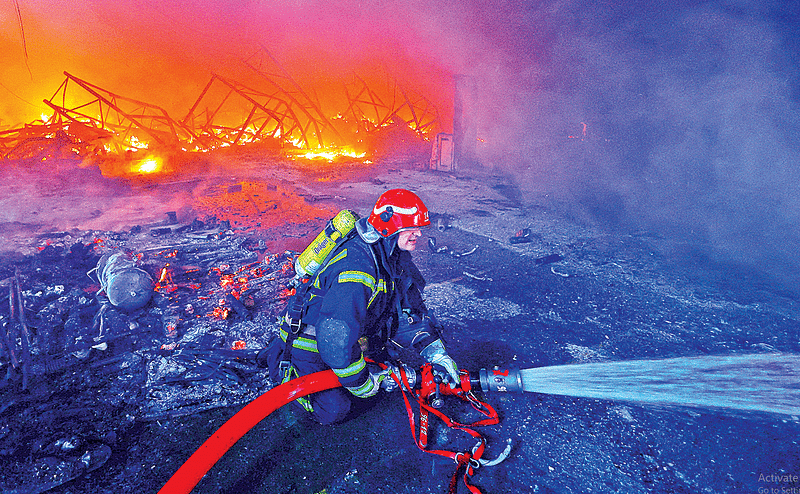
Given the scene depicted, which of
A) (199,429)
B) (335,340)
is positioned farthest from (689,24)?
(199,429)

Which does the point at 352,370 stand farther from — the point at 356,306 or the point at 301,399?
the point at 301,399

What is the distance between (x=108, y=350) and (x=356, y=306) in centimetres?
331

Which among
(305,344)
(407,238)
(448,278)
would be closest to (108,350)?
(305,344)

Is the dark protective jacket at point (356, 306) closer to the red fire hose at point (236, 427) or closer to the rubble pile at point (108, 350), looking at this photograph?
the red fire hose at point (236, 427)

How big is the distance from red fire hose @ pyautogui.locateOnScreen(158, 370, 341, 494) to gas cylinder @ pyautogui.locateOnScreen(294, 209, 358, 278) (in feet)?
2.67

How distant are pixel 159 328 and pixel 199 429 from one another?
194 cm

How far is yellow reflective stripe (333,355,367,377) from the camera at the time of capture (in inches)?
98.7

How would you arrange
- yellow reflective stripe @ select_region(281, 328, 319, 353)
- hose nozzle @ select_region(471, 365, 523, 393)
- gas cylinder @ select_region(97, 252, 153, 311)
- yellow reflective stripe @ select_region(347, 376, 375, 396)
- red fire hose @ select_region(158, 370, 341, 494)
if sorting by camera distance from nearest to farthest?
red fire hose @ select_region(158, 370, 341, 494) → yellow reflective stripe @ select_region(347, 376, 375, 396) → yellow reflective stripe @ select_region(281, 328, 319, 353) → hose nozzle @ select_region(471, 365, 523, 393) → gas cylinder @ select_region(97, 252, 153, 311)

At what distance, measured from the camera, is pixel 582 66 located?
479 inches

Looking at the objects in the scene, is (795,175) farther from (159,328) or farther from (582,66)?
(159,328)

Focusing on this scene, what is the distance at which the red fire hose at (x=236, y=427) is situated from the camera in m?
1.99

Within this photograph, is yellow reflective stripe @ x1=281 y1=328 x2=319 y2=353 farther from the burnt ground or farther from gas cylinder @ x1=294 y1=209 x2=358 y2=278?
the burnt ground

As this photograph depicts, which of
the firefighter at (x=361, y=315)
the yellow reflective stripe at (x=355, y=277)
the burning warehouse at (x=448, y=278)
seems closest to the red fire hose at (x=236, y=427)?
the burning warehouse at (x=448, y=278)

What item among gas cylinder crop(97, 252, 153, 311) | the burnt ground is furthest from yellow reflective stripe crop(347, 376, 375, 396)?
gas cylinder crop(97, 252, 153, 311)
